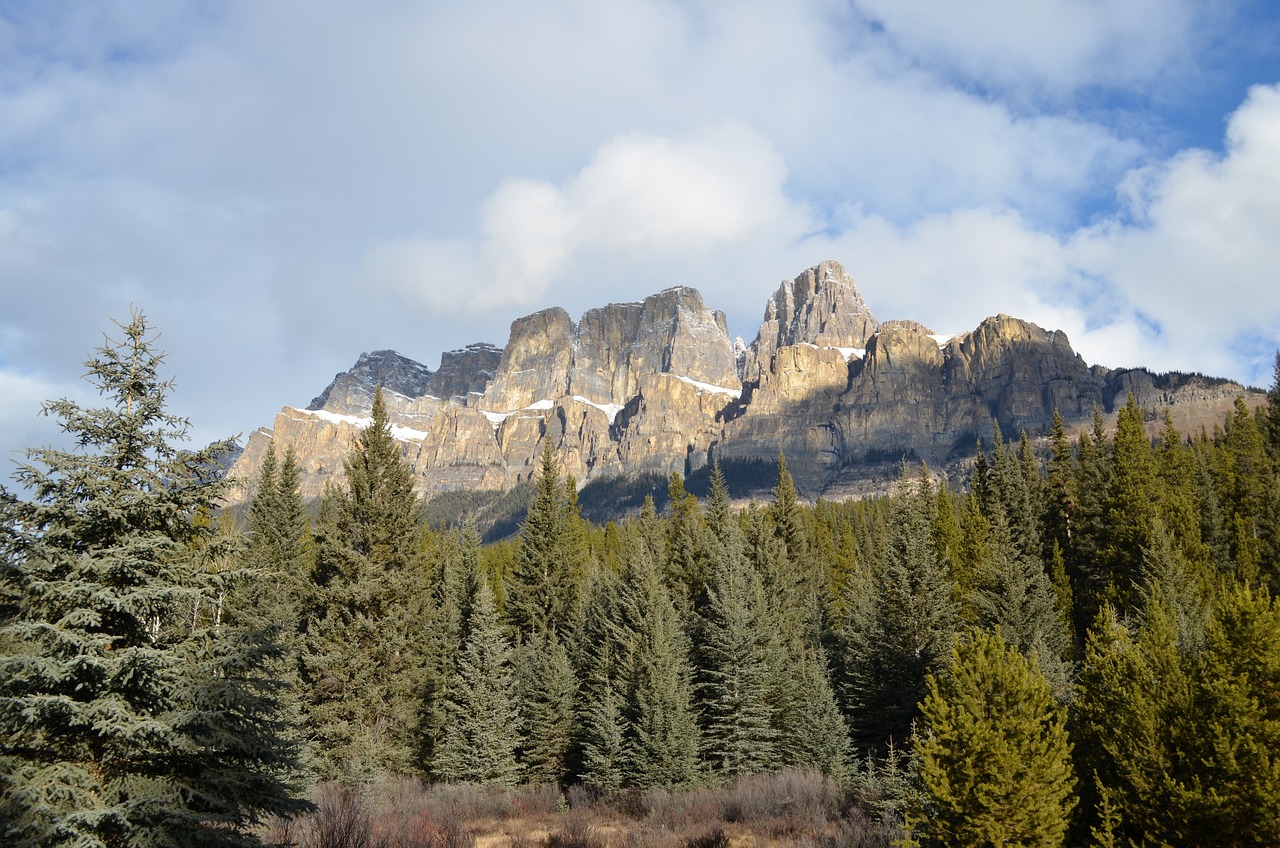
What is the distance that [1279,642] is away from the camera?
15.9m

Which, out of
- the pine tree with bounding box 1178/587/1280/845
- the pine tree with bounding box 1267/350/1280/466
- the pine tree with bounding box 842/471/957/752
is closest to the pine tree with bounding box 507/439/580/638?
the pine tree with bounding box 842/471/957/752

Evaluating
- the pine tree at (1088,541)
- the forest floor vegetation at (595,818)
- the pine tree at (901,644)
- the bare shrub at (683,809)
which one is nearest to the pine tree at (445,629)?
the forest floor vegetation at (595,818)

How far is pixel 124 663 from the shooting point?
27.4ft

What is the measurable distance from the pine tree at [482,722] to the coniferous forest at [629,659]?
12cm

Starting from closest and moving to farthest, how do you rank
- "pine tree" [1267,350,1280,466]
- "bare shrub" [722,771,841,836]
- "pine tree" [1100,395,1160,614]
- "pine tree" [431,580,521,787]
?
"bare shrub" [722,771,841,836] < "pine tree" [431,580,521,787] < "pine tree" [1100,395,1160,614] < "pine tree" [1267,350,1280,466]

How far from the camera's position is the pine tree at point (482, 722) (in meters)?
25.5

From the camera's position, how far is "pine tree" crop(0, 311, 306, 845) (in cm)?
812

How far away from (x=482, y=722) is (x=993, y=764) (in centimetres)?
1683

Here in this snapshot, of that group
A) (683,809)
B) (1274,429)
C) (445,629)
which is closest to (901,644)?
(683,809)

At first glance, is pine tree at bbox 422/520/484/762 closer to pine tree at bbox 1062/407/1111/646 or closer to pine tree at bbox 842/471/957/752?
pine tree at bbox 842/471/957/752

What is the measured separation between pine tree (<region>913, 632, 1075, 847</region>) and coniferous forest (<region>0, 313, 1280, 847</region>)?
67 mm

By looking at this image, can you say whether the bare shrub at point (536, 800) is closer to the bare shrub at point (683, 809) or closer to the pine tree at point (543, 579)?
the bare shrub at point (683, 809)

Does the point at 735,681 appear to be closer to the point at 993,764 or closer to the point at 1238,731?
the point at 993,764

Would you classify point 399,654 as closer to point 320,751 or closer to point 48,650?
point 320,751
